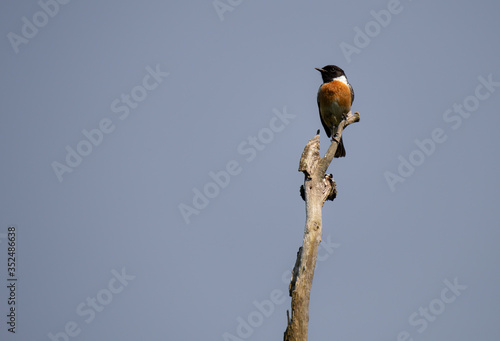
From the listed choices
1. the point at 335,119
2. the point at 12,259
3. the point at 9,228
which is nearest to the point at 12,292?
the point at 12,259

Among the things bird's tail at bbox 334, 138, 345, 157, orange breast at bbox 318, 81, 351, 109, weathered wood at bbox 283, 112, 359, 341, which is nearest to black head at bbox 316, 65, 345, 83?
orange breast at bbox 318, 81, 351, 109

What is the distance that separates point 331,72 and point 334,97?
84cm

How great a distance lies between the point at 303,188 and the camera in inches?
284

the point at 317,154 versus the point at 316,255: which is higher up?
the point at 317,154

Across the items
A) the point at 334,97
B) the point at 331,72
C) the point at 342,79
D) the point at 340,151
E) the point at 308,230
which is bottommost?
the point at 308,230

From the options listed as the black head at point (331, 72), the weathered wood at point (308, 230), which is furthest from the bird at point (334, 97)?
the weathered wood at point (308, 230)

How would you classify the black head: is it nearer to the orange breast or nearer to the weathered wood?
the orange breast

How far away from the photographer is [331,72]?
11.3 metres

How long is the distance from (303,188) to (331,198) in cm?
44

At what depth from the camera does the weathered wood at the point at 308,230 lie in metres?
6.14

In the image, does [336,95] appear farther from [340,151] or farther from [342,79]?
→ [340,151]

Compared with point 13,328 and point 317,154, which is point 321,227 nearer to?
point 317,154

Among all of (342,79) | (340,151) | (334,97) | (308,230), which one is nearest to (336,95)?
(334,97)

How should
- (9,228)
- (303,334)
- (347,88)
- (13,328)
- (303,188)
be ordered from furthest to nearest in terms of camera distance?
(347,88)
(9,228)
(13,328)
(303,188)
(303,334)
